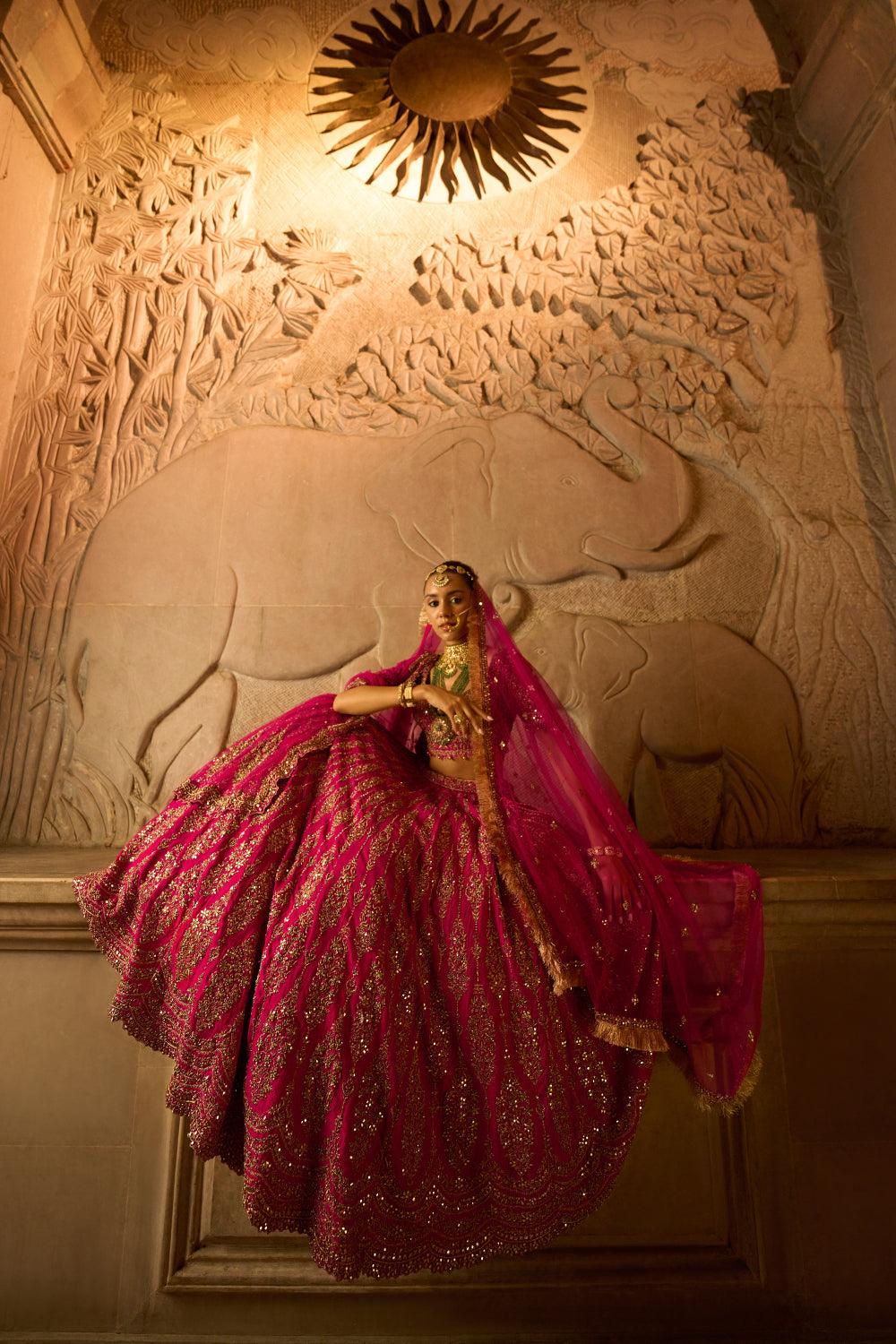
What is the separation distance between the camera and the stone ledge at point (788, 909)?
2299mm

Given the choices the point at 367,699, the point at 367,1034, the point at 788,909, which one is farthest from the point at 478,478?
the point at 367,1034

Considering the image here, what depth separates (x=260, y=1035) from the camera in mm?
1772

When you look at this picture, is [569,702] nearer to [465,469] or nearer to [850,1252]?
[465,469]

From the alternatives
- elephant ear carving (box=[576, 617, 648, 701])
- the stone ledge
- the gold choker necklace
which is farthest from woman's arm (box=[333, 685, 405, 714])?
elephant ear carving (box=[576, 617, 648, 701])

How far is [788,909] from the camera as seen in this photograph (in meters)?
2.39

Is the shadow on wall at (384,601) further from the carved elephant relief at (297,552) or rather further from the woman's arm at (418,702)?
the woman's arm at (418,702)

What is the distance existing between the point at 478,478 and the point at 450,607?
1.59 metres

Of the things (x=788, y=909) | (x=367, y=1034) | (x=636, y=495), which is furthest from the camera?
(x=636, y=495)

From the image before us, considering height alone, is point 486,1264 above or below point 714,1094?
below

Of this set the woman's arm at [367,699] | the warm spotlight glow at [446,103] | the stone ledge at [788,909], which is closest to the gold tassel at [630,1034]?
the stone ledge at [788,909]

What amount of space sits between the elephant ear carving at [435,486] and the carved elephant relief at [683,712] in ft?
2.18

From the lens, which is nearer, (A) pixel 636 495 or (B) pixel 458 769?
(B) pixel 458 769

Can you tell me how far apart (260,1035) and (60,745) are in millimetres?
2433

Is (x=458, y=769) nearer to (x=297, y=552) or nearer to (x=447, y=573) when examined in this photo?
(x=447, y=573)
